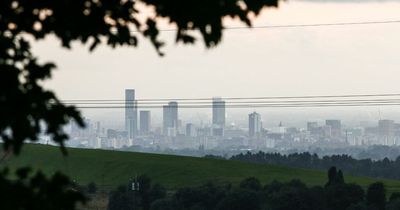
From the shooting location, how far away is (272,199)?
497ft

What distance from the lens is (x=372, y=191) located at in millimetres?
149750

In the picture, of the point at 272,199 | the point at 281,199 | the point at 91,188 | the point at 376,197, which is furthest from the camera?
the point at 91,188

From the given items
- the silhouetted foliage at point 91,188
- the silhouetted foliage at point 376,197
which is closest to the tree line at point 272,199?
the silhouetted foliage at point 376,197

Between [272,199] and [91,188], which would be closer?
[272,199]

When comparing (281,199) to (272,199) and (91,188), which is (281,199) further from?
(91,188)

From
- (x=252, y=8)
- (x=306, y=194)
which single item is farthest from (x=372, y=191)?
(x=252, y=8)

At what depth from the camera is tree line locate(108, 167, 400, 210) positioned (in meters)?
149

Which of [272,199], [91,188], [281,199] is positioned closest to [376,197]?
[281,199]

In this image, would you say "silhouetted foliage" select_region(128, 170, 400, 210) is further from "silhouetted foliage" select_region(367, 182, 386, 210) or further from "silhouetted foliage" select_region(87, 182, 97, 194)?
"silhouetted foliage" select_region(87, 182, 97, 194)

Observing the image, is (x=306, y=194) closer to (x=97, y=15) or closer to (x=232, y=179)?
(x=232, y=179)

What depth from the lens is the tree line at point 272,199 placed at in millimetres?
149125

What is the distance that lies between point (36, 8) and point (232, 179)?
184m

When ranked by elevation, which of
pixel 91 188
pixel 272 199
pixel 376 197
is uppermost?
pixel 91 188

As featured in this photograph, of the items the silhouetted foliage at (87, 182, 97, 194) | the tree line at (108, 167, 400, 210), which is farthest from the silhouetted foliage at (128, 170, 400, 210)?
the silhouetted foliage at (87, 182, 97, 194)
